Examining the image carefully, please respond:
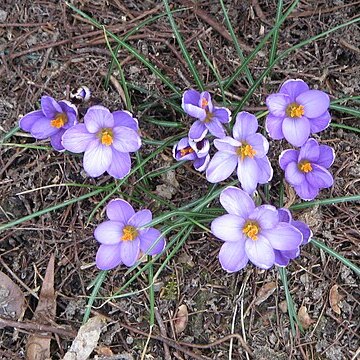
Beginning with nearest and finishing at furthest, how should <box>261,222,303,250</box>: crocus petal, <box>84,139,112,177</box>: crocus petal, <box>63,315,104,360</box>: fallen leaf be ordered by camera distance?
<box>261,222,303,250</box>: crocus petal, <box>84,139,112,177</box>: crocus petal, <box>63,315,104,360</box>: fallen leaf

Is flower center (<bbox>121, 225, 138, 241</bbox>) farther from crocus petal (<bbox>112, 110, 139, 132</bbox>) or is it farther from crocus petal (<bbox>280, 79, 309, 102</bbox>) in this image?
crocus petal (<bbox>280, 79, 309, 102</bbox>)

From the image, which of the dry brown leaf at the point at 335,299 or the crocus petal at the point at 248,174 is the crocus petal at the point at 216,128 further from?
the dry brown leaf at the point at 335,299

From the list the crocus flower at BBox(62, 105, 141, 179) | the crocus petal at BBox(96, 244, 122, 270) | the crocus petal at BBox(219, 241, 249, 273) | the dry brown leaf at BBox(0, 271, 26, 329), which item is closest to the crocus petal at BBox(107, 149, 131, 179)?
the crocus flower at BBox(62, 105, 141, 179)

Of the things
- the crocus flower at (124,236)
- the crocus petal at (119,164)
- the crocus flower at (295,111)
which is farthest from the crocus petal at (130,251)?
the crocus flower at (295,111)

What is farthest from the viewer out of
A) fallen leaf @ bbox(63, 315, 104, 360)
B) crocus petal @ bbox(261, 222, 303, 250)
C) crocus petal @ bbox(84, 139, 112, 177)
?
fallen leaf @ bbox(63, 315, 104, 360)

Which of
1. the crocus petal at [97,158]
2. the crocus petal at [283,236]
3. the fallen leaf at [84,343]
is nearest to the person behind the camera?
the crocus petal at [283,236]

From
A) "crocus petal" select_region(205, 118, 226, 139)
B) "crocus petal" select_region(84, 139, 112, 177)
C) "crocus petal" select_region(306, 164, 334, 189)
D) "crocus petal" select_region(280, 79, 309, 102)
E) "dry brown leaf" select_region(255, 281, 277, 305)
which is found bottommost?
"dry brown leaf" select_region(255, 281, 277, 305)
